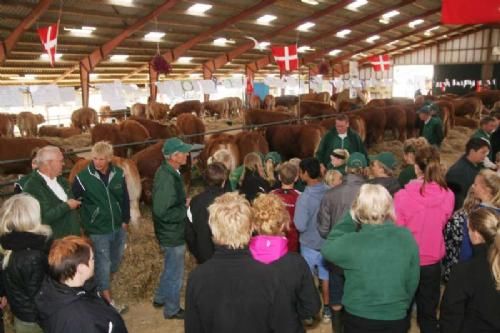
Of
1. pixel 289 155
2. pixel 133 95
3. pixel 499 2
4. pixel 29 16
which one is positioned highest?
pixel 29 16

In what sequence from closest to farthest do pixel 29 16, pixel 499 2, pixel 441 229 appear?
pixel 441 229 → pixel 499 2 → pixel 29 16

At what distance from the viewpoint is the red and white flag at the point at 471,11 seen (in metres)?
7.08

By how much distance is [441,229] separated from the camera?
3.32 metres

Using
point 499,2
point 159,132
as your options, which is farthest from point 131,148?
point 499,2

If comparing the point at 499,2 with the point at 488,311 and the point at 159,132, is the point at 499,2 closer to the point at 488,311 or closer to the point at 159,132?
the point at 488,311

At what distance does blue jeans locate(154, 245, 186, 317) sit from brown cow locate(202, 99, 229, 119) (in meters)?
18.8

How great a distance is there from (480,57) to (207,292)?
3990 centimetres

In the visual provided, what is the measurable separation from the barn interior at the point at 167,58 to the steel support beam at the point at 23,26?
37 mm

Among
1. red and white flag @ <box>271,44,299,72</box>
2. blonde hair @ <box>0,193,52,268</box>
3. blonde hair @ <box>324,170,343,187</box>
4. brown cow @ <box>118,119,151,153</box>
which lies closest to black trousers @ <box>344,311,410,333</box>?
blonde hair @ <box>324,170,343,187</box>

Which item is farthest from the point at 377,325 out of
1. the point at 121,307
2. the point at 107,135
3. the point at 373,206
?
the point at 107,135

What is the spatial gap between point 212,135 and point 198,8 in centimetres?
983

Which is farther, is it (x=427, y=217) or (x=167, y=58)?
(x=167, y=58)

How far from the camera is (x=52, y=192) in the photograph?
3.75 m

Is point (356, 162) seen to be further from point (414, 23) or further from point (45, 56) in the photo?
point (414, 23)
